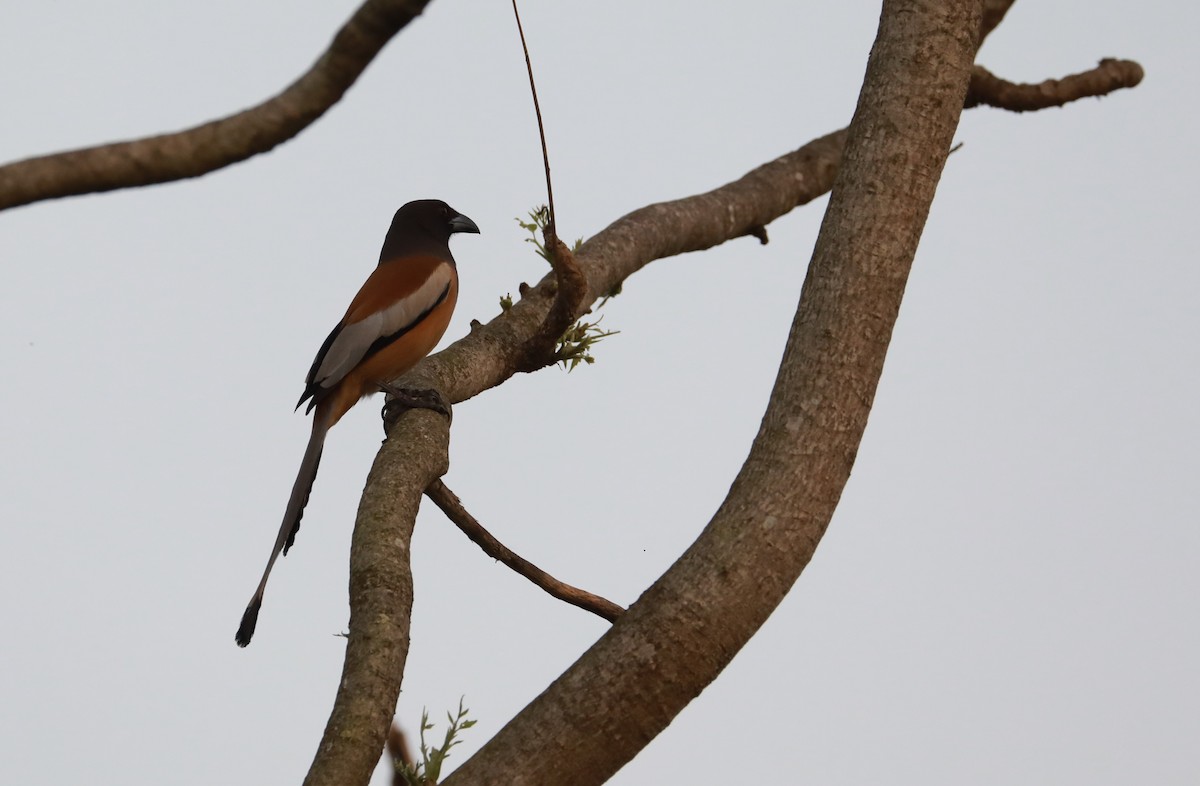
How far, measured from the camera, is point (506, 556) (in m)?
3.87

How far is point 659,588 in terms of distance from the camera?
9.78 ft

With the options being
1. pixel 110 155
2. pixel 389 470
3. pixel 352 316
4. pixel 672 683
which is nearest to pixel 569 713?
pixel 672 683

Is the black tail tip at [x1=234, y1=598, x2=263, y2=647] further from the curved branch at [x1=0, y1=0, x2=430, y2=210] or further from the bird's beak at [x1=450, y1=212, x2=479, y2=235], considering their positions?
the bird's beak at [x1=450, y1=212, x2=479, y2=235]

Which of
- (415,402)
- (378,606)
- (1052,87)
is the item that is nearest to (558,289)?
(415,402)

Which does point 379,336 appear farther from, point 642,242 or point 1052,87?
point 1052,87

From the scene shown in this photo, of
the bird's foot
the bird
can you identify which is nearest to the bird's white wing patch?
the bird

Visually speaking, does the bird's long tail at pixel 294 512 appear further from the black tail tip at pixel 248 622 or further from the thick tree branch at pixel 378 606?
the thick tree branch at pixel 378 606

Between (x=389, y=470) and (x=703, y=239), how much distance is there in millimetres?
2377

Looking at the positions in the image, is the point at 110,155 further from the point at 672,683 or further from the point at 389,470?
the point at 389,470

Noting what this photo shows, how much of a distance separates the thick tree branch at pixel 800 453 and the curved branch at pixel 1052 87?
239 centimetres

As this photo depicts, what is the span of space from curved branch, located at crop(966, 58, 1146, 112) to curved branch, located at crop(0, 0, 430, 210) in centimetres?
471

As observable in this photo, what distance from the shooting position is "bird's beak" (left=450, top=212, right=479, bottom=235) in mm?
6340

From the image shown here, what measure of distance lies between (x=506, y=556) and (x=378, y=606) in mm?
974

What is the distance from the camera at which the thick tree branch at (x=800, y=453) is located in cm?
282
